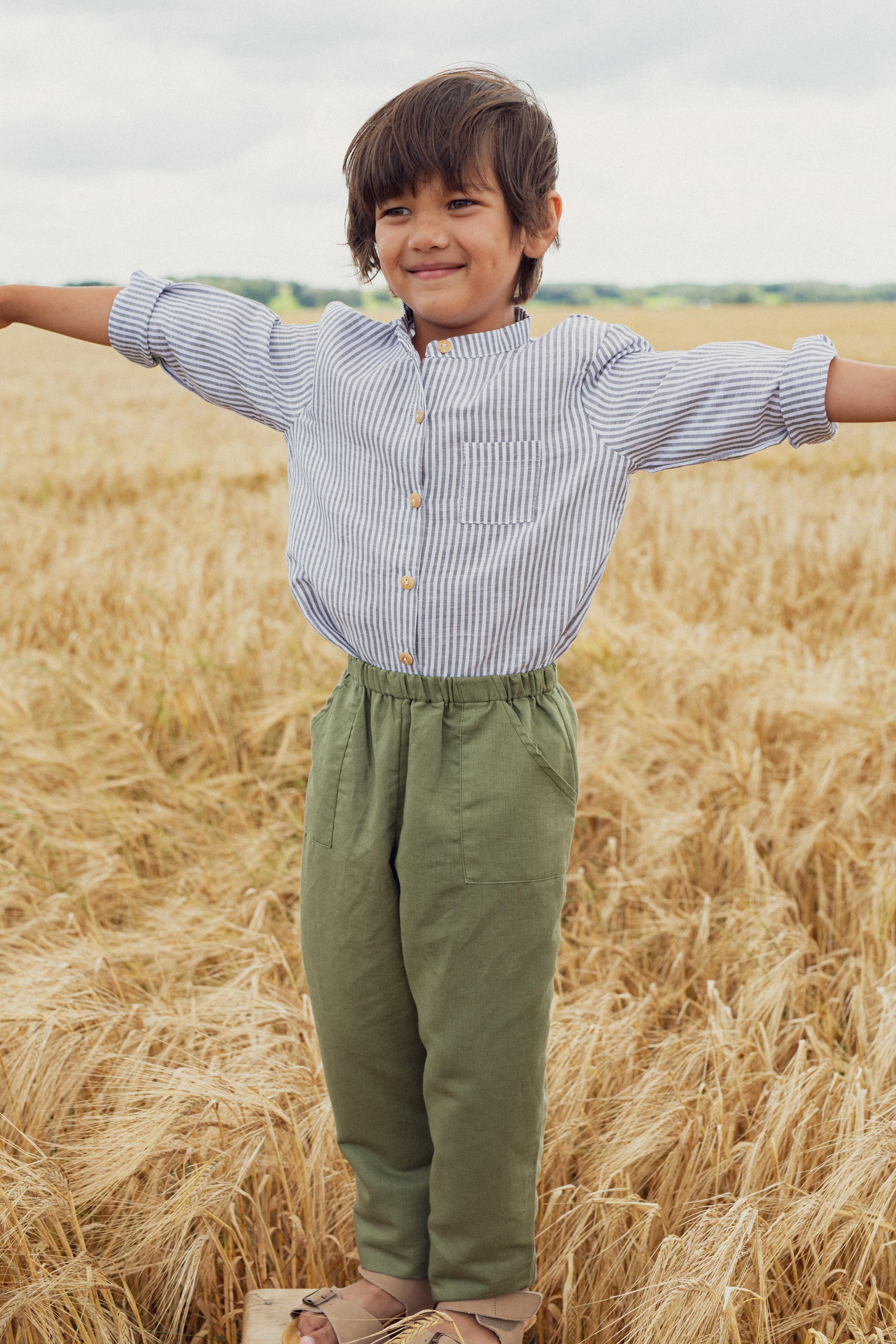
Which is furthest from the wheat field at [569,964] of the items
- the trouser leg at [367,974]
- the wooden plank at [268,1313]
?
the trouser leg at [367,974]

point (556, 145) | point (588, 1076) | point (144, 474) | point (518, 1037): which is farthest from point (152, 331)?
point (144, 474)

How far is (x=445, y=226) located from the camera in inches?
48.4

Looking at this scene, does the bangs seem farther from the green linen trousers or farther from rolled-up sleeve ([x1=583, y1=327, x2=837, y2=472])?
the green linen trousers

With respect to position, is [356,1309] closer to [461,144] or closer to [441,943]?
[441,943]

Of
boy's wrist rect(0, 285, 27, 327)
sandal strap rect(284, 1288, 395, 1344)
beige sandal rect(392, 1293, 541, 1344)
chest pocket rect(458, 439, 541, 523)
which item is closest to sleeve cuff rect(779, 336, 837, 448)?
chest pocket rect(458, 439, 541, 523)

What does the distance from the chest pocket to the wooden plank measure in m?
1.09

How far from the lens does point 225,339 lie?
4.50ft

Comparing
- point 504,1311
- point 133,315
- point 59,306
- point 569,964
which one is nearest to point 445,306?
point 133,315

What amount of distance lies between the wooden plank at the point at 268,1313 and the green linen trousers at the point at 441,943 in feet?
0.46

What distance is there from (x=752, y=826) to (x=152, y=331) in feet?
6.15

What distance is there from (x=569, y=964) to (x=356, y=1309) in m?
0.86

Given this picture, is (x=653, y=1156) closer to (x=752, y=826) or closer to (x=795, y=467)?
(x=752, y=826)

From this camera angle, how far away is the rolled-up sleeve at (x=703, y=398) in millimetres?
1101

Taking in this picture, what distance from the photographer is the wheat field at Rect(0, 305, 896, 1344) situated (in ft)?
4.89
